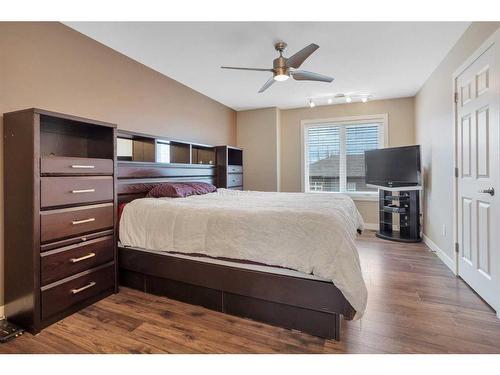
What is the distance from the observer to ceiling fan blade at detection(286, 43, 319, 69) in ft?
7.77

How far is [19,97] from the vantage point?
209cm

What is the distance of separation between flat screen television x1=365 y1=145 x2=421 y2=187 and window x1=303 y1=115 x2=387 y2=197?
509mm

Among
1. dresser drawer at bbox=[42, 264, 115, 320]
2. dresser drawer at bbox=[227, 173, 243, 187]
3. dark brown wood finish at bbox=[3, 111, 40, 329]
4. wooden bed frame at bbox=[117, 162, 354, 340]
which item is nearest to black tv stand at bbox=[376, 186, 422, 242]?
dresser drawer at bbox=[227, 173, 243, 187]

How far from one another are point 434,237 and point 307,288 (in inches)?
116

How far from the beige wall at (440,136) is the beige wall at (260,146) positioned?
8.54ft

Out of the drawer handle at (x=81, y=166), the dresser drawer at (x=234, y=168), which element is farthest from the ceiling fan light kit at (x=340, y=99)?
the drawer handle at (x=81, y=166)

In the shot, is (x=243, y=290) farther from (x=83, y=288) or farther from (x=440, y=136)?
(x=440, y=136)

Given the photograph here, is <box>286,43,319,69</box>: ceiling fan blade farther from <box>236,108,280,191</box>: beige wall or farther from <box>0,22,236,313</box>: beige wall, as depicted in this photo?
<box>236,108,280,191</box>: beige wall

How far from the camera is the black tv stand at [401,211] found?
413cm

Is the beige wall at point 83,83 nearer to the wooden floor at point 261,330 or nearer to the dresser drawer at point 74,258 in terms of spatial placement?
the dresser drawer at point 74,258

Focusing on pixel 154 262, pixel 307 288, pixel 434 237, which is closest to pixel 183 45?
pixel 154 262

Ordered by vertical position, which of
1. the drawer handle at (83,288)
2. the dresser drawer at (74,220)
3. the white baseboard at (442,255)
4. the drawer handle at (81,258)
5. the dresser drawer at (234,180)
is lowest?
the white baseboard at (442,255)

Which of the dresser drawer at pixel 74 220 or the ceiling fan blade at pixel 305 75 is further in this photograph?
the ceiling fan blade at pixel 305 75

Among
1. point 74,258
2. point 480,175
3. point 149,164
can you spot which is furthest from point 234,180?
point 480,175
